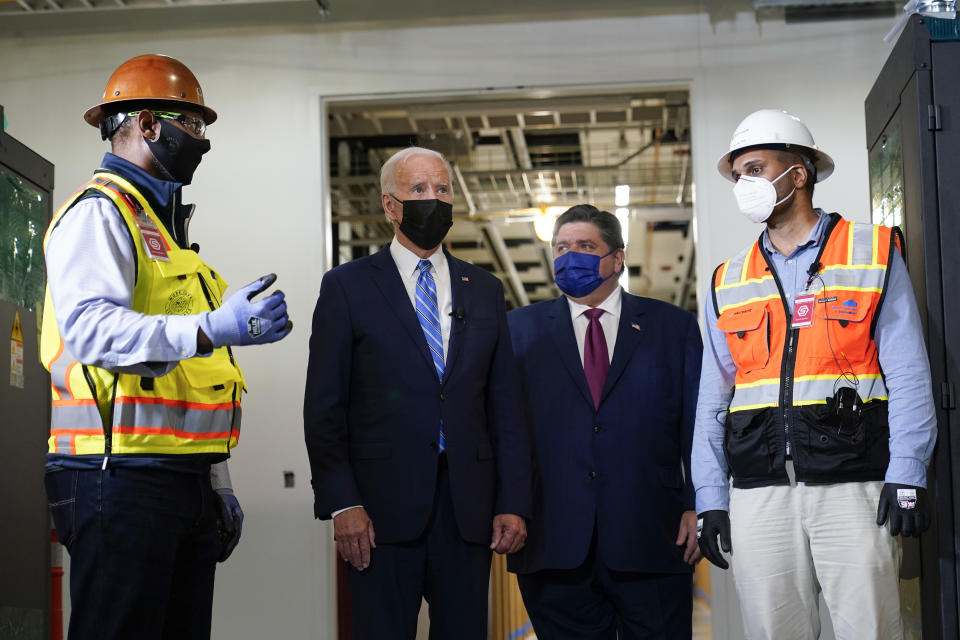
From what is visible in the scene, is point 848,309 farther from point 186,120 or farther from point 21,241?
point 21,241

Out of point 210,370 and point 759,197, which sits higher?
point 759,197

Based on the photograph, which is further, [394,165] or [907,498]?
[394,165]


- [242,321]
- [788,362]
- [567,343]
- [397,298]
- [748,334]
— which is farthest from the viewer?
[567,343]

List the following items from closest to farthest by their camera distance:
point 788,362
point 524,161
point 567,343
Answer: point 788,362 → point 567,343 → point 524,161

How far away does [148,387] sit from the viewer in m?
2.51

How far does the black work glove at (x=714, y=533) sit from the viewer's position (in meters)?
3.02

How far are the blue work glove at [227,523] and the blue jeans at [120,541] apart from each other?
0.80 feet

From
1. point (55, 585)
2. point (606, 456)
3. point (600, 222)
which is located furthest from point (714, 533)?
point (55, 585)

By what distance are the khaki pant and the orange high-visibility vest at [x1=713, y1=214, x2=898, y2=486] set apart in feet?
0.23

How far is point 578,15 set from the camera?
5539 millimetres

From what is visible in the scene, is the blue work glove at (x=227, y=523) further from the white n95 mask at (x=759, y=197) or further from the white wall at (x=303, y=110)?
the white wall at (x=303, y=110)

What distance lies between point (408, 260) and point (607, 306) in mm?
808

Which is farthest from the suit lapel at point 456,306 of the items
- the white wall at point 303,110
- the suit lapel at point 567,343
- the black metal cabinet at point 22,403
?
the white wall at point 303,110

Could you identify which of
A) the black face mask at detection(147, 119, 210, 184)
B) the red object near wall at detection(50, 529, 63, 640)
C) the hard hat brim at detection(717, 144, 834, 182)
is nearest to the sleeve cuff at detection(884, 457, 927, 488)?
the hard hat brim at detection(717, 144, 834, 182)
